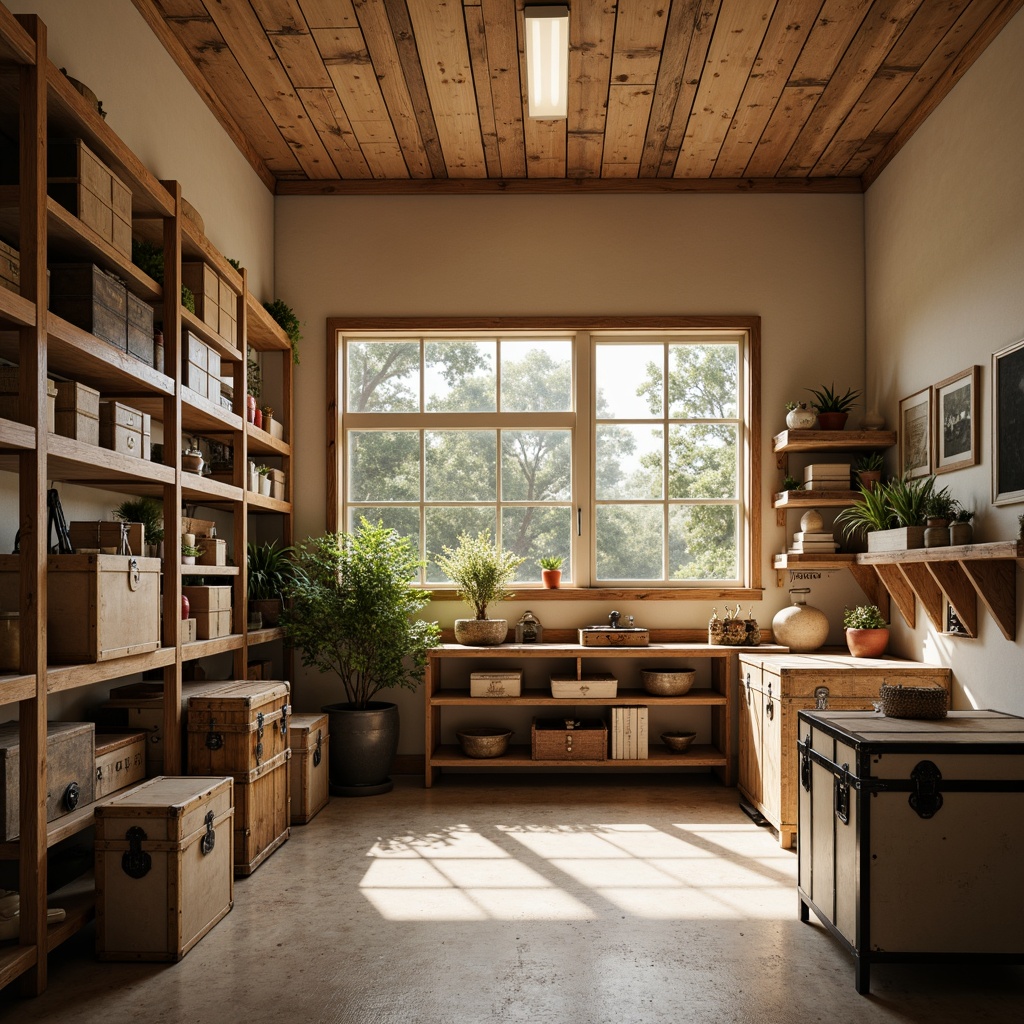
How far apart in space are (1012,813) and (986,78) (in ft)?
10.7

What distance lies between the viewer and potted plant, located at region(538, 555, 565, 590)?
5680 mm

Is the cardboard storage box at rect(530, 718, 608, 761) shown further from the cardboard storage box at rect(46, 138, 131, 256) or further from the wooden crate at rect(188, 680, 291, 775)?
the cardboard storage box at rect(46, 138, 131, 256)

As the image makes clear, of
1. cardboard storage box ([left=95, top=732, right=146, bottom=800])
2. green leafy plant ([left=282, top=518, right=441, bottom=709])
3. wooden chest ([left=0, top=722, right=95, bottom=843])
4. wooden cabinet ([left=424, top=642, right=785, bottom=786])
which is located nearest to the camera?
wooden chest ([left=0, top=722, right=95, bottom=843])

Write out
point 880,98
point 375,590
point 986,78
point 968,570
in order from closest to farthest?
point 968,570, point 986,78, point 880,98, point 375,590

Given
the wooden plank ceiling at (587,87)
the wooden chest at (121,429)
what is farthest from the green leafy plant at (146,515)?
the wooden plank ceiling at (587,87)

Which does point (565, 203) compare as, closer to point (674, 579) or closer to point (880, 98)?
point (880, 98)

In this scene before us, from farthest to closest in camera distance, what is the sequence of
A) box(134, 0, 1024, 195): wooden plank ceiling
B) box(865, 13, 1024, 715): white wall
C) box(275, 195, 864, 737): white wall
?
box(275, 195, 864, 737): white wall → box(134, 0, 1024, 195): wooden plank ceiling → box(865, 13, 1024, 715): white wall

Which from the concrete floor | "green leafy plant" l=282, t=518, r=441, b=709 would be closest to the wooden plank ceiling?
"green leafy plant" l=282, t=518, r=441, b=709

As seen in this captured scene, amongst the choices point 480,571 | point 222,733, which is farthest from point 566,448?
point 222,733

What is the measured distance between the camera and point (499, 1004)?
8.86ft

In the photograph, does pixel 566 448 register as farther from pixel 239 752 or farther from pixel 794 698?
pixel 239 752

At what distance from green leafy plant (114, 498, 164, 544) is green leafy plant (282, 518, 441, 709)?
47.6 inches

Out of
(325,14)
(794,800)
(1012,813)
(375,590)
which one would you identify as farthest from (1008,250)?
(375,590)

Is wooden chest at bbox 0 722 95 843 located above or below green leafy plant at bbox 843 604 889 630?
below
